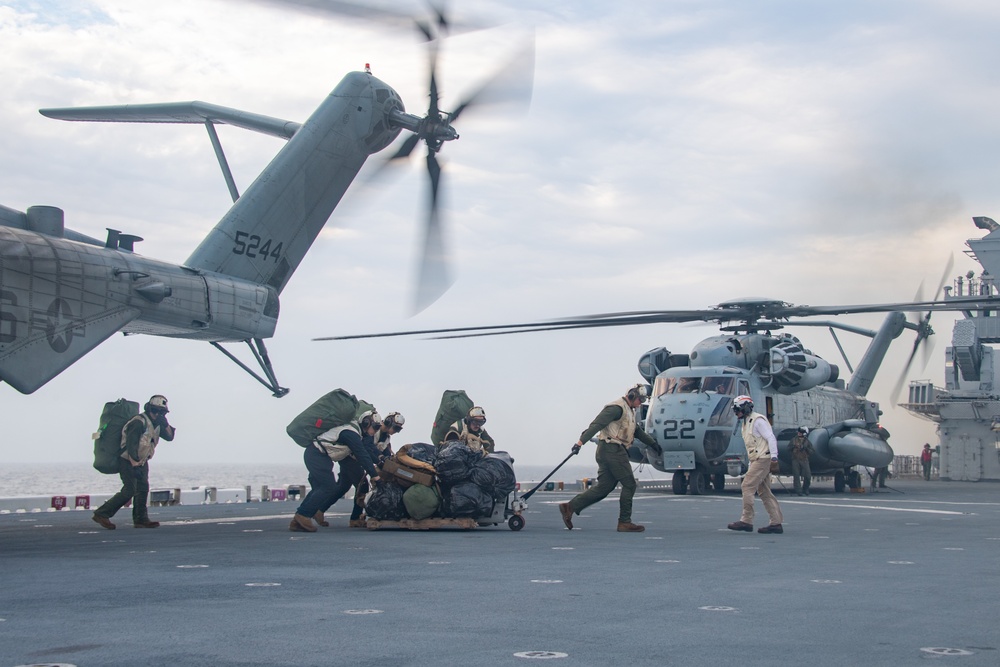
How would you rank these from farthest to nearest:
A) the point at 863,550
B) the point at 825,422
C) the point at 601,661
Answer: the point at 825,422
the point at 863,550
the point at 601,661

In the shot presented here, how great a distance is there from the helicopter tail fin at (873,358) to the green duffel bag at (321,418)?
23.8 meters

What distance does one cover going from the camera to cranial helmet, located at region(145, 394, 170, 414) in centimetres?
1366

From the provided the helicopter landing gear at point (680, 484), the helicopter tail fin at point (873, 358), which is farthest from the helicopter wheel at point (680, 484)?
the helicopter tail fin at point (873, 358)

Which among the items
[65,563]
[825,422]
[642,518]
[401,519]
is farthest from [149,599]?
[825,422]

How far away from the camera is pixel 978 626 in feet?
18.9

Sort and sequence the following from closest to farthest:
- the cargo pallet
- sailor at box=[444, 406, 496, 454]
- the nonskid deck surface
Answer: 1. the nonskid deck surface
2. the cargo pallet
3. sailor at box=[444, 406, 496, 454]

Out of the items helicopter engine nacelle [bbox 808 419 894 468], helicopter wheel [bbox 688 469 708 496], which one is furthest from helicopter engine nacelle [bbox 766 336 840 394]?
helicopter wheel [bbox 688 469 708 496]

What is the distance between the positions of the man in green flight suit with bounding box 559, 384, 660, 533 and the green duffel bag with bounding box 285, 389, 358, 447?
3067 mm

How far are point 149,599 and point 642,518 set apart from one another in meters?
10.8

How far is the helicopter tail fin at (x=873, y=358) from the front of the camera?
107 feet

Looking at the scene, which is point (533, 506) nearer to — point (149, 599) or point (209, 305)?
point (209, 305)

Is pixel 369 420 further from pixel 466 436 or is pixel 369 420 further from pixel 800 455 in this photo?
pixel 800 455

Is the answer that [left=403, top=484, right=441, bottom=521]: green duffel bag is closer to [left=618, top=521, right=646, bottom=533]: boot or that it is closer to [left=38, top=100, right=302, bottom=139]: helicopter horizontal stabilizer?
[left=618, top=521, right=646, bottom=533]: boot

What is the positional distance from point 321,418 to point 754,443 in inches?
229
